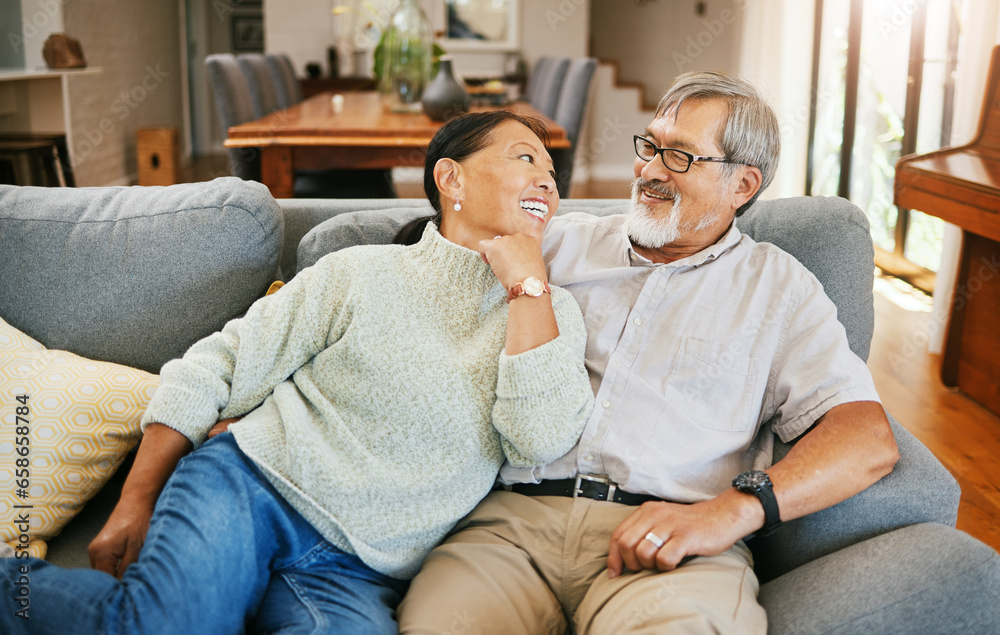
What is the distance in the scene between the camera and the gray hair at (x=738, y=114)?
1.46 meters

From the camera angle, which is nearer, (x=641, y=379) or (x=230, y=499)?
(x=230, y=499)

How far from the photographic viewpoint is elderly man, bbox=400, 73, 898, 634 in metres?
1.11

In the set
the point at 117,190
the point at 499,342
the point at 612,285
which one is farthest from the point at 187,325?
the point at 612,285

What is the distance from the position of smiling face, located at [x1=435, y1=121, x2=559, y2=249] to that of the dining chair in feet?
5.79

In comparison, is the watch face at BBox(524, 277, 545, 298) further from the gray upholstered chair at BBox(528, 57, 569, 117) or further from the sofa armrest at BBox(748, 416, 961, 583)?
the gray upholstered chair at BBox(528, 57, 569, 117)

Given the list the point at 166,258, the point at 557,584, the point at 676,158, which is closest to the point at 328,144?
the point at 166,258

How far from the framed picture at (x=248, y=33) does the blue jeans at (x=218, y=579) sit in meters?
8.17

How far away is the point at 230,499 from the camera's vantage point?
1.10 metres

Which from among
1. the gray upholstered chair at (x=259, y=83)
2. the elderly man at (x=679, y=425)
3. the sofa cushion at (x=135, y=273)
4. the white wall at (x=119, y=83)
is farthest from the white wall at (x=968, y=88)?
the white wall at (x=119, y=83)

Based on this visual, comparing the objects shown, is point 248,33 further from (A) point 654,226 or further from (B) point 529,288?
(B) point 529,288

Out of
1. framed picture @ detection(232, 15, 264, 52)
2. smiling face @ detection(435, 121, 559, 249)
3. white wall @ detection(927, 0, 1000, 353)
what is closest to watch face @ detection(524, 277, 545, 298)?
smiling face @ detection(435, 121, 559, 249)

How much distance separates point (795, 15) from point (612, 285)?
4.32m

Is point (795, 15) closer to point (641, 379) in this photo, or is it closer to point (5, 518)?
point (641, 379)

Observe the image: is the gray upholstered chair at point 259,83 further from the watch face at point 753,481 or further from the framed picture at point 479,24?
the watch face at point 753,481
